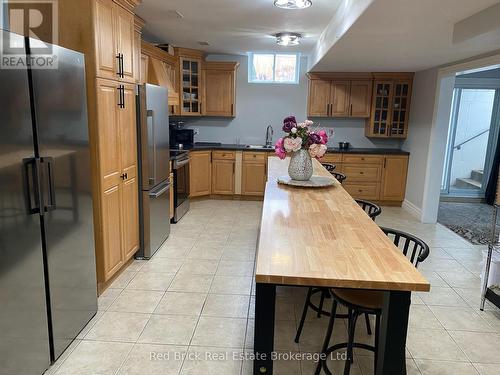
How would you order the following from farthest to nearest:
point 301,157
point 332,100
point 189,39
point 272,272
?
point 332,100 < point 189,39 < point 301,157 < point 272,272

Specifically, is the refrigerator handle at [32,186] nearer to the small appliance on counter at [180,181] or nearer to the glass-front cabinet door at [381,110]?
the small appliance on counter at [180,181]

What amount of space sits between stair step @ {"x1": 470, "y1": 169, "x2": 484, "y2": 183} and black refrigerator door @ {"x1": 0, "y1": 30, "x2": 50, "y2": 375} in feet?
23.2

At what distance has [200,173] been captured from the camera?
19.3 ft

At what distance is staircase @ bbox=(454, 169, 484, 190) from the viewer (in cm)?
657

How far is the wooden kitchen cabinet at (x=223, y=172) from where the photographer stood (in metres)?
6.02

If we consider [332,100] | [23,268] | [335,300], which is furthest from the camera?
[332,100]

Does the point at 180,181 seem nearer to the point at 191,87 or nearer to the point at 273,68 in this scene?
the point at 191,87

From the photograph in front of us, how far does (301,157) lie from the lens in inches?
120

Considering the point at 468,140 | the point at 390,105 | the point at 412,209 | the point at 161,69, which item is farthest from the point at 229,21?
the point at 468,140

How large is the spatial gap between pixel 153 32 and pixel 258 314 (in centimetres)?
414

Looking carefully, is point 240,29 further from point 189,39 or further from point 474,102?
point 474,102

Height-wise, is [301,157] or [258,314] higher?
[301,157]

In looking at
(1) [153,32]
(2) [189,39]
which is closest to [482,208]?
(2) [189,39]

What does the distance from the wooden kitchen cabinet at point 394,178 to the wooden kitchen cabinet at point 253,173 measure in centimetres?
199
